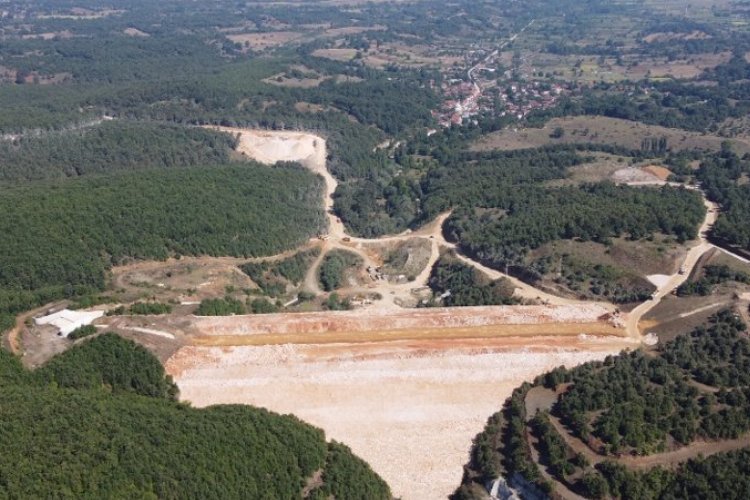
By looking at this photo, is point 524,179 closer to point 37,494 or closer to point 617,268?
point 617,268

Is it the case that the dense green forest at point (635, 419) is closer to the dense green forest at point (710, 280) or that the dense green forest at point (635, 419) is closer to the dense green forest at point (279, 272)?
the dense green forest at point (710, 280)

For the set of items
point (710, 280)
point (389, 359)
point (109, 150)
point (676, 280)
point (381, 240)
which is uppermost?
point (109, 150)

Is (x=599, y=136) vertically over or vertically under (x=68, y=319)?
under

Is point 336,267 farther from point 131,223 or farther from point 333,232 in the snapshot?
point 131,223

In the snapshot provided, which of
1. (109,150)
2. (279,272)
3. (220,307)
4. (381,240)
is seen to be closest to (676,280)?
(381,240)

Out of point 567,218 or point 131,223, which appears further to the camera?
point 567,218

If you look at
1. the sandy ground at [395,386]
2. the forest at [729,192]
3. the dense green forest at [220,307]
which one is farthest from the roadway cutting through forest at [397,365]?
the forest at [729,192]

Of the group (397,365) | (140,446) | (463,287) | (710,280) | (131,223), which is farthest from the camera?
(131,223)
